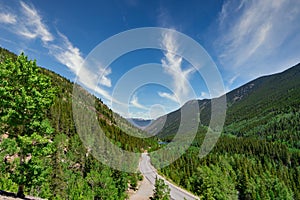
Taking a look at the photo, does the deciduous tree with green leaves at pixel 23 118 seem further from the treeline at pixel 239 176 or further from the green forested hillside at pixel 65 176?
the treeline at pixel 239 176

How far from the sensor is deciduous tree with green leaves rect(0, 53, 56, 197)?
13.1 m

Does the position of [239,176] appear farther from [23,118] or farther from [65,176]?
[23,118]

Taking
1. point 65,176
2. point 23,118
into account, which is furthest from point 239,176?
point 23,118

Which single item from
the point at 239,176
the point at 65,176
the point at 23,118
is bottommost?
the point at 23,118

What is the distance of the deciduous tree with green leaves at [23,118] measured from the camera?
43.1 feet

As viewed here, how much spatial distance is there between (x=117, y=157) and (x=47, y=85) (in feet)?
129

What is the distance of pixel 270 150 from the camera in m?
120

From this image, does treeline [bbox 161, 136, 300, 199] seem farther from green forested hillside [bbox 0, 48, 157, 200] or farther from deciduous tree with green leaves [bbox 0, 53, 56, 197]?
deciduous tree with green leaves [bbox 0, 53, 56, 197]

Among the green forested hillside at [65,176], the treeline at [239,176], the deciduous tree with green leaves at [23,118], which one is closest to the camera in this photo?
the deciduous tree with green leaves at [23,118]

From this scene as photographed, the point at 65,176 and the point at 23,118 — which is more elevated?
the point at 65,176

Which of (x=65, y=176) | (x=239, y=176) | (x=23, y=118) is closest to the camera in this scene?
(x=23, y=118)

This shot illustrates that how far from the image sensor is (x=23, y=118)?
44.3 ft

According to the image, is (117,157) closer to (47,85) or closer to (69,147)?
(69,147)

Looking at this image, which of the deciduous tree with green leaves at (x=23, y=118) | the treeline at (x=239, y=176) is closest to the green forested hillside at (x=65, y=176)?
the deciduous tree with green leaves at (x=23, y=118)
